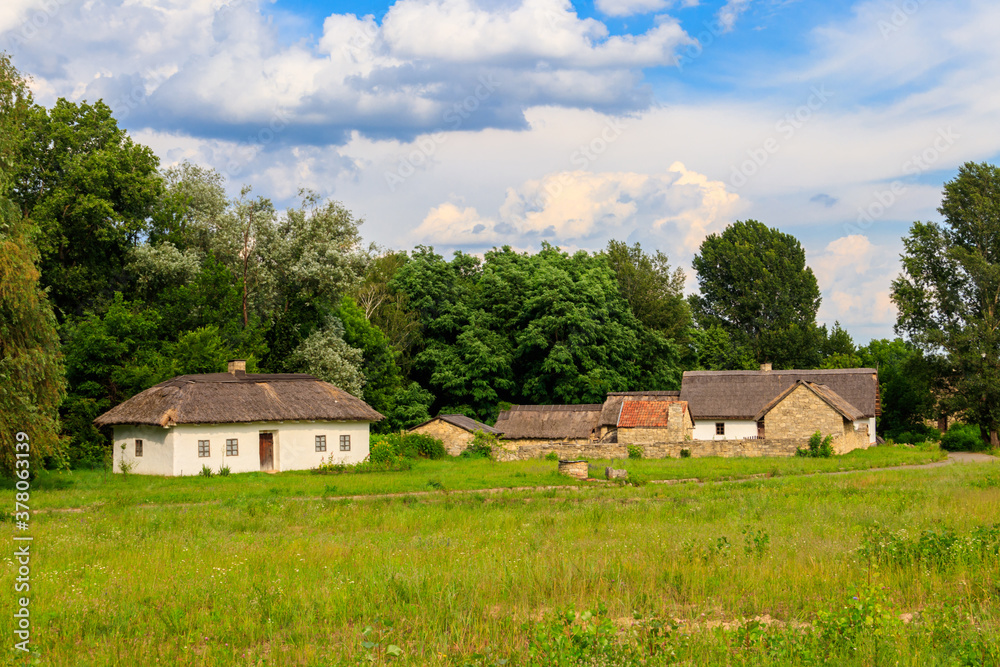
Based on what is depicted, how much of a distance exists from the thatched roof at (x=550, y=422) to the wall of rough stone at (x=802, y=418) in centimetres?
952

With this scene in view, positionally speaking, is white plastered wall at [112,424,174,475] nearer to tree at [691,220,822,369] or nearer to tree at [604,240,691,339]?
tree at [604,240,691,339]

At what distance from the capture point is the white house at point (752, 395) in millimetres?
43844

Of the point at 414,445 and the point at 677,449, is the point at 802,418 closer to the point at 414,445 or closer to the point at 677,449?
the point at 677,449

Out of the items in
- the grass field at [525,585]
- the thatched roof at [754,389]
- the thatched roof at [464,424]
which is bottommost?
the grass field at [525,585]

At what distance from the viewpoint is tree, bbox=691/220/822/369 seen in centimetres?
6344

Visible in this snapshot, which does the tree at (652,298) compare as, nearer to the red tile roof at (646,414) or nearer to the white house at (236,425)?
the red tile roof at (646,414)

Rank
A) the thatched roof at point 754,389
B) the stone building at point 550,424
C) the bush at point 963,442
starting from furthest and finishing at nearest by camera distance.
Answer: the thatched roof at point 754,389 < the stone building at point 550,424 < the bush at point 963,442

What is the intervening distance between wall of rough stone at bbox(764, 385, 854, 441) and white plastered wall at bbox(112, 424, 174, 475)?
29.6 metres

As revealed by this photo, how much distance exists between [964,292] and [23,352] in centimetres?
4716

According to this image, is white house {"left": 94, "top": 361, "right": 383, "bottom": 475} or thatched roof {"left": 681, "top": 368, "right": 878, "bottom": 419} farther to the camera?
thatched roof {"left": 681, "top": 368, "right": 878, "bottom": 419}

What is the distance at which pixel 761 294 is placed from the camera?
66.3 metres

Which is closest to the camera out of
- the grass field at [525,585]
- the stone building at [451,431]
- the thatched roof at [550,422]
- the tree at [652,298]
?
the grass field at [525,585]

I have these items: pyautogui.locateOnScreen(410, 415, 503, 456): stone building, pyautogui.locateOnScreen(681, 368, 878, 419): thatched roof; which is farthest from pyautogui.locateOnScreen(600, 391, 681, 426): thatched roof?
pyautogui.locateOnScreen(410, 415, 503, 456): stone building

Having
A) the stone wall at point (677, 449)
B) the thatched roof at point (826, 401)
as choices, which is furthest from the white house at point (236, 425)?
the thatched roof at point (826, 401)
